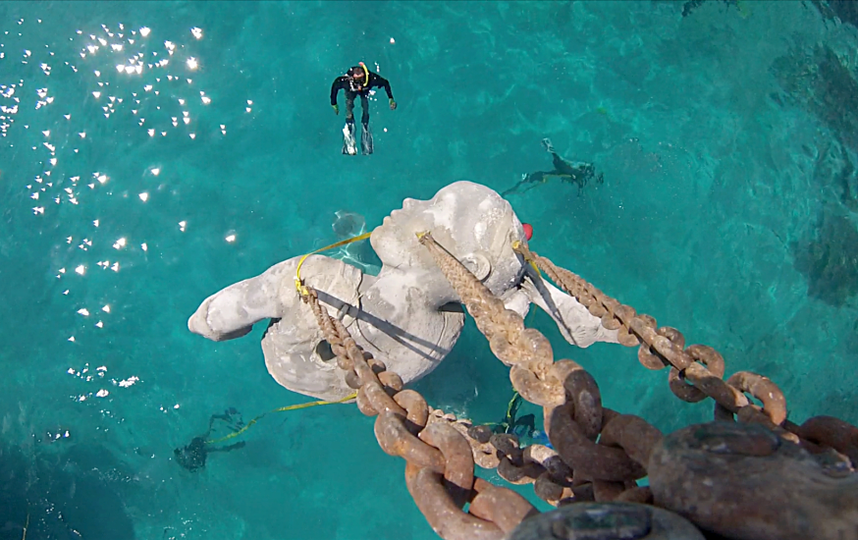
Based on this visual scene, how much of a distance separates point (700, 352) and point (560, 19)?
669cm

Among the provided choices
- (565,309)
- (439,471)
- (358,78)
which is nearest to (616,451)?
(439,471)

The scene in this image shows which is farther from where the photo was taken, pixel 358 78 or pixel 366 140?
pixel 366 140

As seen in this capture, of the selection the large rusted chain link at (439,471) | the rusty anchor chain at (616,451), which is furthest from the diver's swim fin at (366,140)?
the large rusted chain link at (439,471)

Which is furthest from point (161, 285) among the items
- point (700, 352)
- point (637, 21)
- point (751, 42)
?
point (751, 42)

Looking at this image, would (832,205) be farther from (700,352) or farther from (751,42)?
(700,352)

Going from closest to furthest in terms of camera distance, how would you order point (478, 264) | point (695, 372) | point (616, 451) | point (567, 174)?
point (616, 451) < point (695, 372) < point (478, 264) < point (567, 174)

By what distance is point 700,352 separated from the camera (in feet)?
7.03

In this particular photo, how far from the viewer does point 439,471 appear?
1819 mm

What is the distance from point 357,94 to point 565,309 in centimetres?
366

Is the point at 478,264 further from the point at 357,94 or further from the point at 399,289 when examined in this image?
the point at 357,94

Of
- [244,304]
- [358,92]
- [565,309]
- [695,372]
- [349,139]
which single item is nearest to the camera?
[695,372]

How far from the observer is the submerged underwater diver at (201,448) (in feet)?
22.0

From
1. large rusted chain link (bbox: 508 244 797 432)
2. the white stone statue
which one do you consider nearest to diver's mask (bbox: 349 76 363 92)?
the white stone statue

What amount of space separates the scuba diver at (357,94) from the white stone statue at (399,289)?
7.64ft
